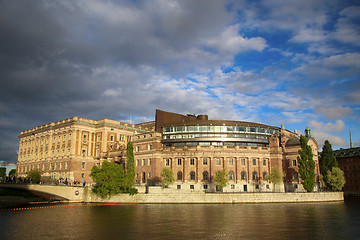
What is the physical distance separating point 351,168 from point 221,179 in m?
78.5

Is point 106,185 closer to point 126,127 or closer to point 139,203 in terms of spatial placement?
point 139,203

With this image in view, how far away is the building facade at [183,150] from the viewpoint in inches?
3374

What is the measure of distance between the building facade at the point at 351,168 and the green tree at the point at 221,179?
232 ft

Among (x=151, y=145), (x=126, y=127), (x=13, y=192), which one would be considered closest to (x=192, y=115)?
(x=126, y=127)

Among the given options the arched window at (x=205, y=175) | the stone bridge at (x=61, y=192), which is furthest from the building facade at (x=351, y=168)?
the stone bridge at (x=61, y=192)

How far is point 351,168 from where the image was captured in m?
126

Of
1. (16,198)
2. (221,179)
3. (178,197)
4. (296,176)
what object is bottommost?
(16,198)

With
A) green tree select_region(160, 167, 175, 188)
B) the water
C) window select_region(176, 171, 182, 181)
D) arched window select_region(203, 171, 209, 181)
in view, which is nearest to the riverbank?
the water

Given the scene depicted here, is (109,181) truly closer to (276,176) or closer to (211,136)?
(211,136)

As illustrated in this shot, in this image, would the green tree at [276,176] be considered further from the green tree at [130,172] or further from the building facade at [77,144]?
the building facade at [77,144]

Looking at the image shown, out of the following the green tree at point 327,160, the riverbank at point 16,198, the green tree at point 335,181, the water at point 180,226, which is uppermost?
the green tree at point 327,160

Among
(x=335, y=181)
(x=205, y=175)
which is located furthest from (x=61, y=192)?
(x=335, y=181)

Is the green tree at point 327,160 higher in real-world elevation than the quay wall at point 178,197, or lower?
higher

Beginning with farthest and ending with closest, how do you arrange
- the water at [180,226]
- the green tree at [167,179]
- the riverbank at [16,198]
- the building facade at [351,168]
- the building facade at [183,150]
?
the building facade at [351,168] < the building facade at [183,150] < the green tree at [167,179] < the riverbank at [16,198] < the water at [180,226]
